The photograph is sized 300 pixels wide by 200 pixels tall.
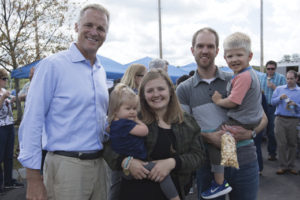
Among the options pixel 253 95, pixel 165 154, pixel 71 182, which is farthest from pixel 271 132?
pixel 71 182

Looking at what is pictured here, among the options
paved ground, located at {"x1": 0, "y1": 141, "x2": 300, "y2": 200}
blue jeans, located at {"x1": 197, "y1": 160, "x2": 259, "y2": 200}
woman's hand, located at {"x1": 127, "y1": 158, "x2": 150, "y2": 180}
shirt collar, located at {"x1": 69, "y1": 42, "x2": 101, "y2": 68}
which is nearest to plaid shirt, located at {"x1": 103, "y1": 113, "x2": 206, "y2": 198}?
woman's hand, located at {"x1": 127, "y1": 158, "x2": 150, "y2": 180}

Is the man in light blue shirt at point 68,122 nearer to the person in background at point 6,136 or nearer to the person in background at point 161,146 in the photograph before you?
the person in background at point 161,146

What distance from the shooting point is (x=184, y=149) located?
78.3 inches

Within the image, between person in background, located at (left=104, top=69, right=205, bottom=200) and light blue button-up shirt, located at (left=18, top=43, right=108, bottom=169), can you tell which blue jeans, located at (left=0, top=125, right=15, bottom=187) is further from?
person in background, located at (left=104, top=69, right=205, bottom=200)

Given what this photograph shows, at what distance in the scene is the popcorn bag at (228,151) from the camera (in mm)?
1996

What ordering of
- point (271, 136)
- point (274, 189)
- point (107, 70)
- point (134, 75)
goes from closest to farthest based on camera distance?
point (134, 75) < point (274, 189) < point (271, 136) < point (107, 70)

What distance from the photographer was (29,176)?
1683 mm

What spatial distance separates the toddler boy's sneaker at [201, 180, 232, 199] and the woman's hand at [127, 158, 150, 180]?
0.71 metres

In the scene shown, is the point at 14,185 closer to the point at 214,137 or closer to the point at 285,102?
the point at 214,137

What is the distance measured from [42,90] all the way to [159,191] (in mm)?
1181

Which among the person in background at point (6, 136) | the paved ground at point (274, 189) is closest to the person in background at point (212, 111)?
the paved ground at point (274, 189)

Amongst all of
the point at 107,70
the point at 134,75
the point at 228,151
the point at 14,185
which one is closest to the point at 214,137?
the point at 228,151

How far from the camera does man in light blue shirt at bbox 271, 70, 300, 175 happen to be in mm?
5672

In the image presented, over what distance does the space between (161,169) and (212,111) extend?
74cm
